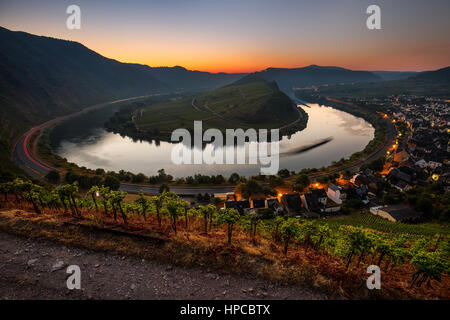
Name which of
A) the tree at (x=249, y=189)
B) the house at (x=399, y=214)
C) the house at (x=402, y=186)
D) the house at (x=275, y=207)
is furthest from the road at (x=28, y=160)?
the house at (x=402, y=186)

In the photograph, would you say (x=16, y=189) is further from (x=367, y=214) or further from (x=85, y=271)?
(x=367, y=214)

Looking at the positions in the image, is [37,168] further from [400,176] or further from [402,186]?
[400,176]

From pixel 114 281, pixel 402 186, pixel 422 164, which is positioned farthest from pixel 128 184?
pixel 422 164

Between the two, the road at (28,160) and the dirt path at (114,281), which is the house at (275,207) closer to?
the dirt path at (114,281)

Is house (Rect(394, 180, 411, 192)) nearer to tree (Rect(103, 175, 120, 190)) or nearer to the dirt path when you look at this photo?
the dirt path
